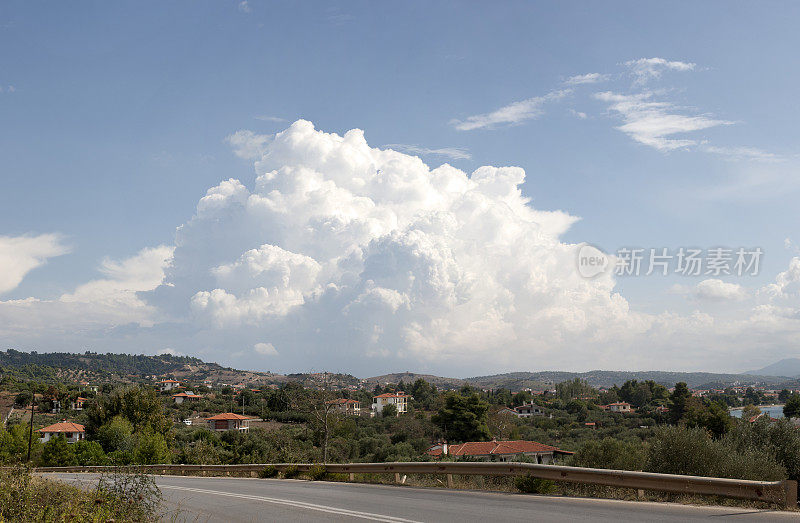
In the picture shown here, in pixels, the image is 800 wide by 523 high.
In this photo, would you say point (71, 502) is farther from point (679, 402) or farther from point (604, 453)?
point (679, 402)

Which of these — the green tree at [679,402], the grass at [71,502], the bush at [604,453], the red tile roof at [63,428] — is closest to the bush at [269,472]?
the grass at [71,502]

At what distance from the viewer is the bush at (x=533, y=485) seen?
13984mm

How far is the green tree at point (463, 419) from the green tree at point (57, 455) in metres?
42.6

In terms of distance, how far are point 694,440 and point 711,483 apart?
27.9 feet

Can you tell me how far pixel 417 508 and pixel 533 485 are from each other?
3.15 m

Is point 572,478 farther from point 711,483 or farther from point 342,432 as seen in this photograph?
point 342,432

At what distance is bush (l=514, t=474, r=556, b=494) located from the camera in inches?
551

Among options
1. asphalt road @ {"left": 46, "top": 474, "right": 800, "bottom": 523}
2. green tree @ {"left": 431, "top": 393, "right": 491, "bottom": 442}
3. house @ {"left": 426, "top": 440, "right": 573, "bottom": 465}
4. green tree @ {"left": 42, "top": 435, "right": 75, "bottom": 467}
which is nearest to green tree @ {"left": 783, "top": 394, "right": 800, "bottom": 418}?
green tree @ {"left": 431, "top": 393, "right": 491, "bottom": 442}

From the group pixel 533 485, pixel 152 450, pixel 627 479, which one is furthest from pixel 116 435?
pixel 627 479

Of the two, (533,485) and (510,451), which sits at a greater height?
(533,485)

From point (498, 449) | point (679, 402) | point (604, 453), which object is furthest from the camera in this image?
point (679, 402)

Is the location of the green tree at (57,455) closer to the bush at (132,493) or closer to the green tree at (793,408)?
the bush at (132,493)

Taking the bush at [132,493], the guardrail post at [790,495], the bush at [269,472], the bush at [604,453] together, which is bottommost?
the bush at [604,453]

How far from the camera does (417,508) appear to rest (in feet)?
41.5
